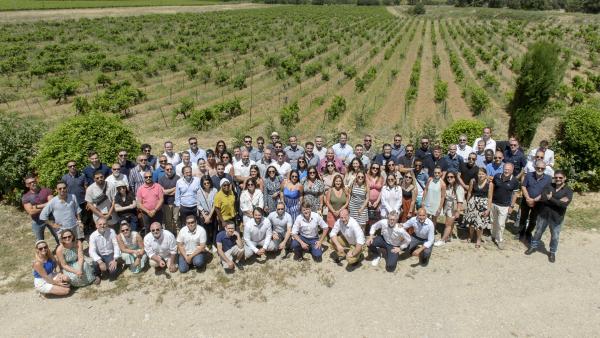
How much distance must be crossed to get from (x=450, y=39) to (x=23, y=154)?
43.0m

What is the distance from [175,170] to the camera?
317 inches

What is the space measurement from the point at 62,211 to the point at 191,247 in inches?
92.6

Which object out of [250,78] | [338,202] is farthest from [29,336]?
[250,78]

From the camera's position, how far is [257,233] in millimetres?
7133

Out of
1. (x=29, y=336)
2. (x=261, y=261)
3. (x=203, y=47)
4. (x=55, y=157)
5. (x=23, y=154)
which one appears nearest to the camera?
(x=29, y=336)

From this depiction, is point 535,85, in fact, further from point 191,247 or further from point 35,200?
point 35,200

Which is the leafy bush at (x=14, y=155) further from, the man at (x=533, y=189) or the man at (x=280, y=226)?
the man at (x=533, y=189)

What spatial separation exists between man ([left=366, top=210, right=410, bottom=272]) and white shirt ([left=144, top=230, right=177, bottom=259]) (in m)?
3.44

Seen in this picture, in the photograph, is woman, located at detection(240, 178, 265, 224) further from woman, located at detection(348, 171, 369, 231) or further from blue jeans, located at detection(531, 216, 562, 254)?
blue jeans, located at detection(531, 216, 562, 254)

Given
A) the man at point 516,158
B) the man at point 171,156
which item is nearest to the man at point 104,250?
the man at point 171,156

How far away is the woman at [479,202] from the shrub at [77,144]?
7.60m

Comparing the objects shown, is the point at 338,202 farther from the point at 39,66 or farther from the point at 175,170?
the point at 39,66

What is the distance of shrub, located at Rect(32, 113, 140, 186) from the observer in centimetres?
860

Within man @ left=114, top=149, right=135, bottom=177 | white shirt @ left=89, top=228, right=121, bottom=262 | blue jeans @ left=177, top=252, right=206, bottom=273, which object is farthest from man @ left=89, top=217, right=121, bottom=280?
man @ left=114, top=149, right=135, bottom=177
